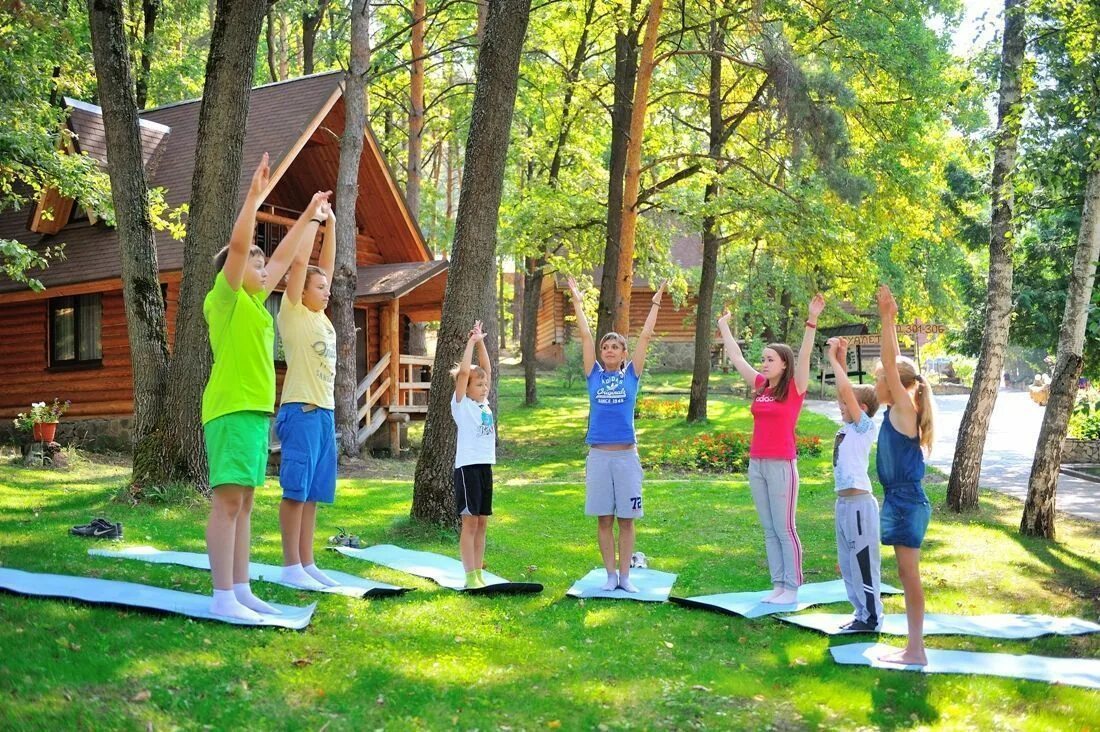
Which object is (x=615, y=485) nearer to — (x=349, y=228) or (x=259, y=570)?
(x=259, y=570)

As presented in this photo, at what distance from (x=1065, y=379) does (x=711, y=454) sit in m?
8.25

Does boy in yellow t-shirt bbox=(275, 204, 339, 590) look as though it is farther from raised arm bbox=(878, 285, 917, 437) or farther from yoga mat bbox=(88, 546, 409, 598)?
raised arm bbox=(878, 285, 917, 437)

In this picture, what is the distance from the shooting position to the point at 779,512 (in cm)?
707

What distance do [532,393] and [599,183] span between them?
638 cm

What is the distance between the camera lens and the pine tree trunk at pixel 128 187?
1034 cm

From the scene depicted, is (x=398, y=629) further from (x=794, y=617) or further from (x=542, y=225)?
(x=542, y=225)

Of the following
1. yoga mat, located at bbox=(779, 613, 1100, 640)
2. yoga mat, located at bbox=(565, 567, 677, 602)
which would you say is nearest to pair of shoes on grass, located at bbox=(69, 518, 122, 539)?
yoga mat, located at bbox=(565, 567, 677, 602)

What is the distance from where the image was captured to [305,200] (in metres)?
21.6

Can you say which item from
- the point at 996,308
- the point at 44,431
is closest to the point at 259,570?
the point at 996,308

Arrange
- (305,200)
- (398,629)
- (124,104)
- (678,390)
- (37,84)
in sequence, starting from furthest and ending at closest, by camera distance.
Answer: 1. (678,390)
2. (305,200)
3. (37,84)
4. (124,104)
5. (398,629)

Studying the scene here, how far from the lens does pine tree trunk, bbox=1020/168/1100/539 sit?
1023 centimetres

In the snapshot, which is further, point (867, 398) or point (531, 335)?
point (531, 335)

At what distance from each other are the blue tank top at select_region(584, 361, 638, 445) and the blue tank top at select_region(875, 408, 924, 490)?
1.90m

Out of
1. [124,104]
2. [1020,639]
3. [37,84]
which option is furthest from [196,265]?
[1020,639]
